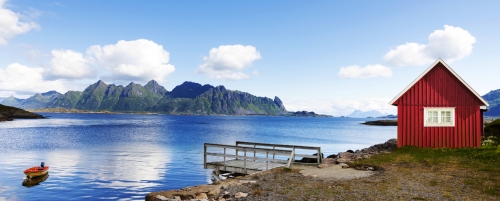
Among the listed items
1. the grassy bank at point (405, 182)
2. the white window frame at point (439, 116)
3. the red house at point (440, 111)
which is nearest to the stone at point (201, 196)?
the grassy bank at point (405, 182)

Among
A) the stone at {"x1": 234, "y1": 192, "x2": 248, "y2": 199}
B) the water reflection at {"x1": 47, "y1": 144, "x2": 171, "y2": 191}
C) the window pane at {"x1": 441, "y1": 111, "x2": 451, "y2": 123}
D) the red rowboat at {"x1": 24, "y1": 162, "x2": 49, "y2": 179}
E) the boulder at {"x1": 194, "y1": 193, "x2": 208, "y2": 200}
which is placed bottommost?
the water reflection at {"x1": 47, "y1": 144, "x2": 171, "y2": 191}

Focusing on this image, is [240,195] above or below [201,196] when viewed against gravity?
above

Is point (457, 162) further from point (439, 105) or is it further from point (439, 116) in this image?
point (439, 105)

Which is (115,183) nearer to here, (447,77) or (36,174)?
(36,174)

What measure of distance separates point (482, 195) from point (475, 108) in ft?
52.5

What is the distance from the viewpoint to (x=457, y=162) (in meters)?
21.6

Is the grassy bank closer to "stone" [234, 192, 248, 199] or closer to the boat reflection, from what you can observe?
"stone" [234, 192, 248, 199]

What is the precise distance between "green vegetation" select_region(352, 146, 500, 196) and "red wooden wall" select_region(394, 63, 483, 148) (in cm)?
119

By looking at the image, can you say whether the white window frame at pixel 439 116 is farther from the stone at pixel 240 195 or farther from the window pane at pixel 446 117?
the stone at pixel 240 195

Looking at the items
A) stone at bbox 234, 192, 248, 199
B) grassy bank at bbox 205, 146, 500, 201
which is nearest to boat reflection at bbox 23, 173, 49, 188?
grassy bank at bbox 205, 146, 500, 201

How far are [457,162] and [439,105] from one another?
21.2ft

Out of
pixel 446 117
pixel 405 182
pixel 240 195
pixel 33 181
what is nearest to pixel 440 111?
pixel 446 117

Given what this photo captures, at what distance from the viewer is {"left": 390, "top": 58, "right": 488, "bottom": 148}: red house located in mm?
26453

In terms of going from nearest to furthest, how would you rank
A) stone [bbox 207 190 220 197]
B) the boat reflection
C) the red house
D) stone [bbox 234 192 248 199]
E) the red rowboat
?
stone [bbox 234 192 248 199] → stone [bbox 207 190 220 197] → the boat reflection → the red house → the red rowboat
